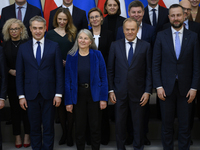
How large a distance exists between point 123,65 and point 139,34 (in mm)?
645

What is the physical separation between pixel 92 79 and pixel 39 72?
0.60 m

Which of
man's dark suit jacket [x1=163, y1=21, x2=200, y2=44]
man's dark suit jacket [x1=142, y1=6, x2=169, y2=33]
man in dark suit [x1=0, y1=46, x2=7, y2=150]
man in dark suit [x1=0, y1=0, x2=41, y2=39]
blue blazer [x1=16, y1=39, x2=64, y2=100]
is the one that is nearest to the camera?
blue blazer [x1=16, y1=39, x2=64, y2=100]

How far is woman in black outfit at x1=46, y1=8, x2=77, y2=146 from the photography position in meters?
3.24

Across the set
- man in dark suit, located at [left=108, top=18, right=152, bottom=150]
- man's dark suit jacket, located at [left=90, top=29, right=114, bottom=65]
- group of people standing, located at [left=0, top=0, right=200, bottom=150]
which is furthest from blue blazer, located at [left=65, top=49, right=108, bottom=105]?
man's dark suit jacket, located at [left=90, top=29, right=114, bottom=65]

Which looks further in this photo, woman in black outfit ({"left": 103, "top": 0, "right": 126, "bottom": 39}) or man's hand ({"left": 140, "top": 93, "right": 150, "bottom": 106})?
woman in black outfit ({"left": 103, "top": 0, "right": 126, "bottom": 39})

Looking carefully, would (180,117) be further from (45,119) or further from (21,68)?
(21,68)

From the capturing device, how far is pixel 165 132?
295 cm

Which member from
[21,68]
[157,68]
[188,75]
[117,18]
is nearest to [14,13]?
[21,68]

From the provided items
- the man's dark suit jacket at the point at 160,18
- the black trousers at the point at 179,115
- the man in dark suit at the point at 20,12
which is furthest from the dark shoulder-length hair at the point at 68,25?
the black trousers at the point at 179,115

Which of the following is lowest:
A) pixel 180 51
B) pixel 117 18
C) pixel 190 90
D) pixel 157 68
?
pixel 190 90

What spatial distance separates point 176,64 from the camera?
286 cm

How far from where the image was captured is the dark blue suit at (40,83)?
2.85m

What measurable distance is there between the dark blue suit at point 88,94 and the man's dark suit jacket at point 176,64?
2.02ft

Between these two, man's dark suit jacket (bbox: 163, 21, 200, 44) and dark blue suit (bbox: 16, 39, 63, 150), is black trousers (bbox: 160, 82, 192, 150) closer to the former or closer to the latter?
man's dark suit jacket (bbox: 163, 21, 200, 44)
